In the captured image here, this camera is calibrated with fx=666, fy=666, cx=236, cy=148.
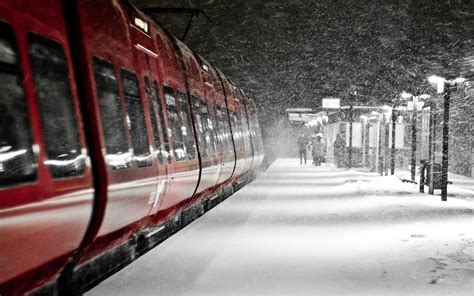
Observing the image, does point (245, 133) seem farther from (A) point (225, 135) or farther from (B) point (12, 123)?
(B) point (12, 123)

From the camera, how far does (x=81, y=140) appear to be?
5301 millimetres

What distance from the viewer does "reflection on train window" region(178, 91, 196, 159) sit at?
403 inches

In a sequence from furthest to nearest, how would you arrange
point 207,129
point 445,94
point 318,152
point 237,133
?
1. point 318,152
2. point 237,133
3. point 445,94
4. point 207,129

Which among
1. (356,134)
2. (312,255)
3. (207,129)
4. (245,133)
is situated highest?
(207,129)

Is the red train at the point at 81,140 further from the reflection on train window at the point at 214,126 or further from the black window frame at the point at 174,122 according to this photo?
the reflection on train window at the point at 214,126

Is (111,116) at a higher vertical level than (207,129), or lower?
higher

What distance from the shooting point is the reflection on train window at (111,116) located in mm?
5871

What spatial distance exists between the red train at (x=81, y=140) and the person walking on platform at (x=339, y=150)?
29.2m

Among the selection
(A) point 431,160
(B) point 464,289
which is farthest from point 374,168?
(B) point 464,289

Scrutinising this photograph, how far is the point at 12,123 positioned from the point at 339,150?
3704 cm

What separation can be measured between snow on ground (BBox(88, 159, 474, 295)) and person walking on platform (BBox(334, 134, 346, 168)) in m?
23.6

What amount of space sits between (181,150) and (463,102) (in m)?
23.1

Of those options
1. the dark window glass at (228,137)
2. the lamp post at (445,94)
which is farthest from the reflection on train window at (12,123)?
the lamp post at (445,94)

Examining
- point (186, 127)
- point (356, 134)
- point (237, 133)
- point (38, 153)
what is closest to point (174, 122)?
point (186, 127)
